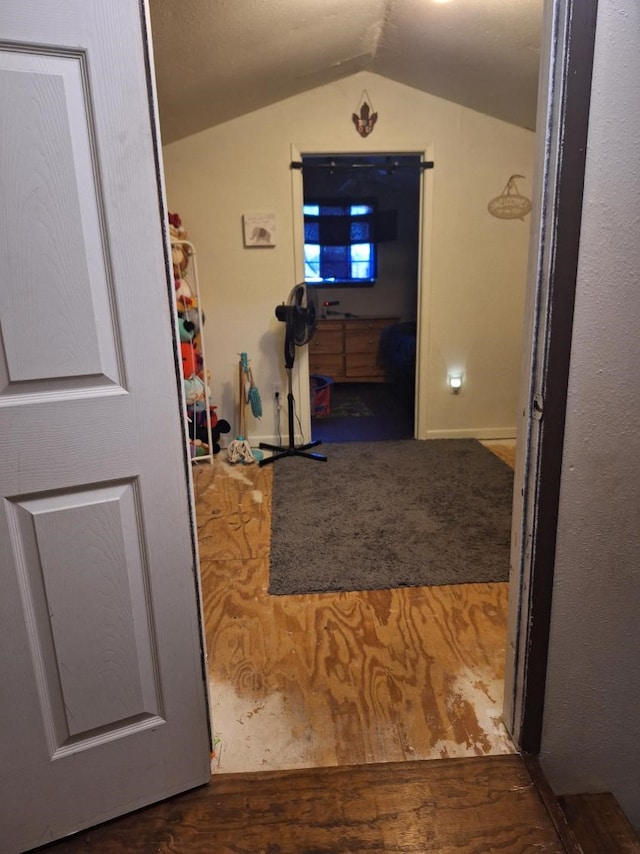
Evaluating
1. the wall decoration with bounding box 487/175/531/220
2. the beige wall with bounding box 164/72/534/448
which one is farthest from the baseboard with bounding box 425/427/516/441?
the wall decoration with bounding box 487/175/531/220

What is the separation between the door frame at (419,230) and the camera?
11.6 ft

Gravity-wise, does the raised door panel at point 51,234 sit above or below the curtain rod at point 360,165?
below

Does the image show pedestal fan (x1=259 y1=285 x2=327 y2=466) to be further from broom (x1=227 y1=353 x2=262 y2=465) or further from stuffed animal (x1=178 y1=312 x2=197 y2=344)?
stuffed animal (x1=178 y1=312 x2=197 y2=344)

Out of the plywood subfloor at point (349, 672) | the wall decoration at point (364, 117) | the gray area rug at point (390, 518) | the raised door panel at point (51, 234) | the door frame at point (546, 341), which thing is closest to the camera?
the raised door panel at point (51, 234)

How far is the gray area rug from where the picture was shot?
2145mm

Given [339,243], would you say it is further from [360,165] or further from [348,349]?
[360,165]

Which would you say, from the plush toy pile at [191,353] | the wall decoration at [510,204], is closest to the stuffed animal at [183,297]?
the plush toy pile at [191,353]

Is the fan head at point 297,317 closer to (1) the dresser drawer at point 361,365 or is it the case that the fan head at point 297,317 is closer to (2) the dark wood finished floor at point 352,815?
(1) the dresser drawer at point 361,365

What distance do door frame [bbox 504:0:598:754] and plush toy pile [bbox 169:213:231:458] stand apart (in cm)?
237

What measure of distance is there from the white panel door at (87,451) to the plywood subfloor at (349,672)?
0.25 metres

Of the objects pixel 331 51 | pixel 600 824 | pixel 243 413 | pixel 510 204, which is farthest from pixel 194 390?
pixel 600 824

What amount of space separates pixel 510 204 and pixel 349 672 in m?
3.35

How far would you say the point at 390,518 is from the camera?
2.67 metres

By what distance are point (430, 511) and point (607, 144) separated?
79.1 inches
